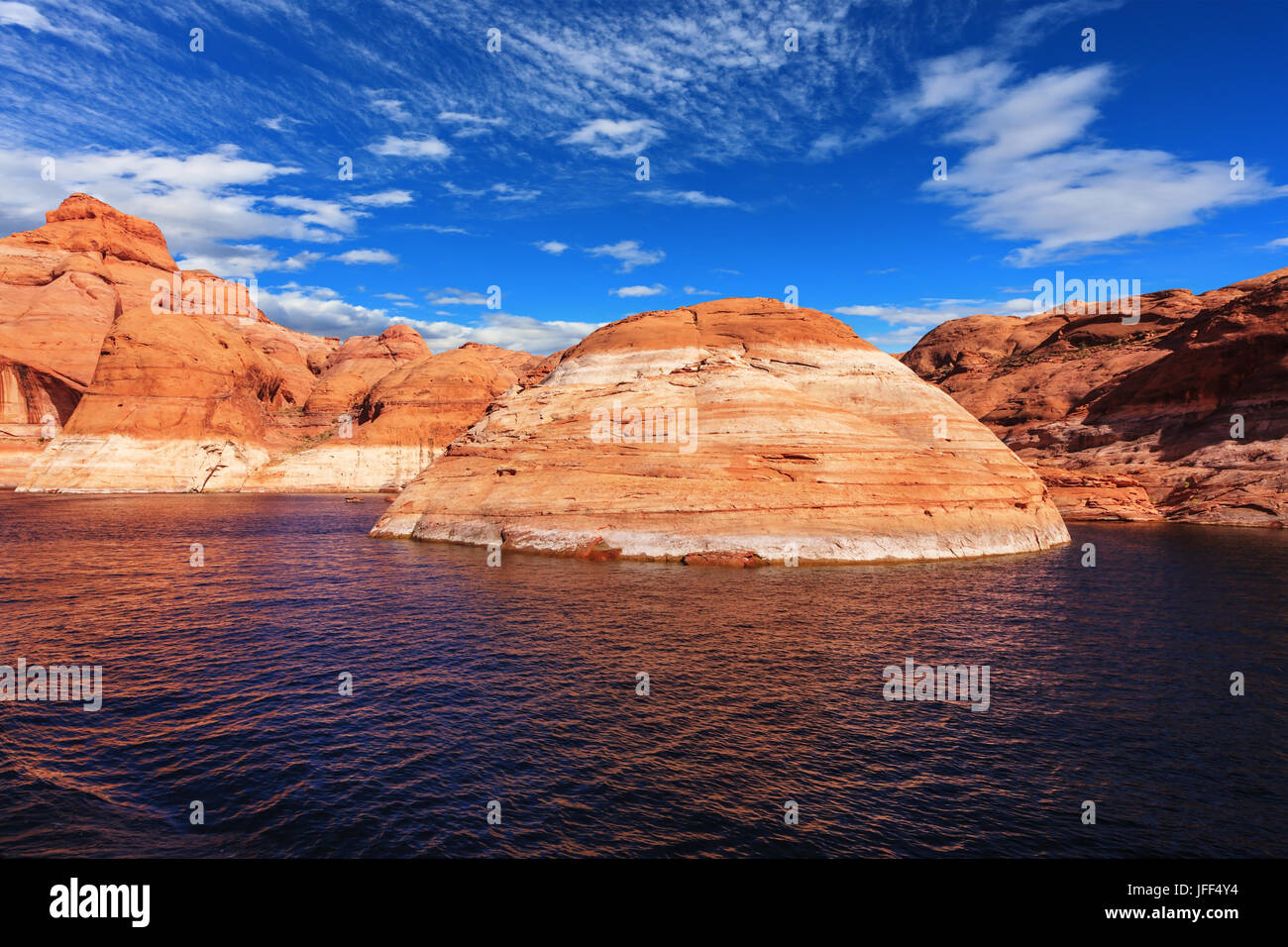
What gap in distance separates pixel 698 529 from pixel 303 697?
20.8m

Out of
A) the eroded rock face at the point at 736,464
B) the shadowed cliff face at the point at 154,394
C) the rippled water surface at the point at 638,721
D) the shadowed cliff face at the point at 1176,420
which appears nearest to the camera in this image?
the rippled water surface at the point at 638,721

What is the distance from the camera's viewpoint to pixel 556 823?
31.6 ft

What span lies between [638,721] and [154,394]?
328 feet

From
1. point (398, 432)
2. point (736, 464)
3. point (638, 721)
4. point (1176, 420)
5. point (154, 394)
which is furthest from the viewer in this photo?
point (398, 432)

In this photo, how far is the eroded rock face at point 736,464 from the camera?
32.8 m

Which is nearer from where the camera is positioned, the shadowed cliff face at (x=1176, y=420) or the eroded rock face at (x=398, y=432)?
the shadowed cliff face at (x=1176, y=420)

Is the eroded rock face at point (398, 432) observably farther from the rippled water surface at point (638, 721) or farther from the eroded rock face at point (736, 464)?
the rippled water surface at point (638, 721)

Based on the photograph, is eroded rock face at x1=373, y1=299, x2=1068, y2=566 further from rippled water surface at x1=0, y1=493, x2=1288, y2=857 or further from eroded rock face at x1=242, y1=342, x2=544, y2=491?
eroded rock face at x1=242, y1=342, x2=544, y2=491

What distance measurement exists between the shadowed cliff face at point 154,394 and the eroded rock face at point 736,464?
23.7 metres

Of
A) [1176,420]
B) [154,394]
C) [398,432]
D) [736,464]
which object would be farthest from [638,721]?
[398,432]

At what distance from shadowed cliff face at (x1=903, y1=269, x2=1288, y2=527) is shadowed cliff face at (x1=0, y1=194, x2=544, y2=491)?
6145 centimetres

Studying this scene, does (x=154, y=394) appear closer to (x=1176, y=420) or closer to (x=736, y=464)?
(x=736, y=464)

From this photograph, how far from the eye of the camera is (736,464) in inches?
1356

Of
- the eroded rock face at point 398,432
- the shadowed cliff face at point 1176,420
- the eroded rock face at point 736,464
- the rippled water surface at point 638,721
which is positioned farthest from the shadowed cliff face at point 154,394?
the shadowed cliff face at point 1176,420
